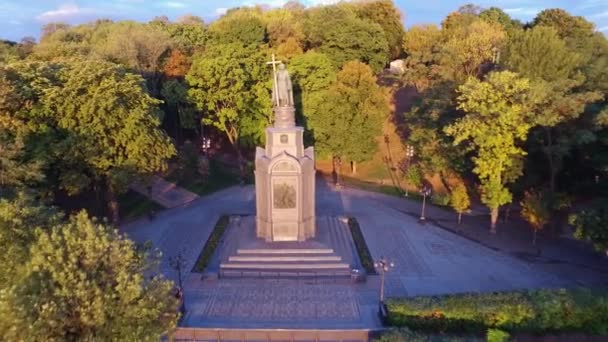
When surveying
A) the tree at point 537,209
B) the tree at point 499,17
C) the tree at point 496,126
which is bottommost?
the tree at point 537,209

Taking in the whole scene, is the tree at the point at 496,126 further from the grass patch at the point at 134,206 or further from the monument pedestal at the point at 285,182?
the grass patch at the point at 134,206

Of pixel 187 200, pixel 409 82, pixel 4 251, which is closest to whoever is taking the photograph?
pixel 4 251

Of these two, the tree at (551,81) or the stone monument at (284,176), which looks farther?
the stone monument at (284,176)

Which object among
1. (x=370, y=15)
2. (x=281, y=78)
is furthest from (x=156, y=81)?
(x=370, y=15)

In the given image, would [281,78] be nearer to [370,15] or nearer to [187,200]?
[187,200]

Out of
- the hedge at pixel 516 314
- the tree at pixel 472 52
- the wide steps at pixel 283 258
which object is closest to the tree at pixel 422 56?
the tree at pixel 472 52

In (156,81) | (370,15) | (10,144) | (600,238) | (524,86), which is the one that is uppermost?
(370,15)
